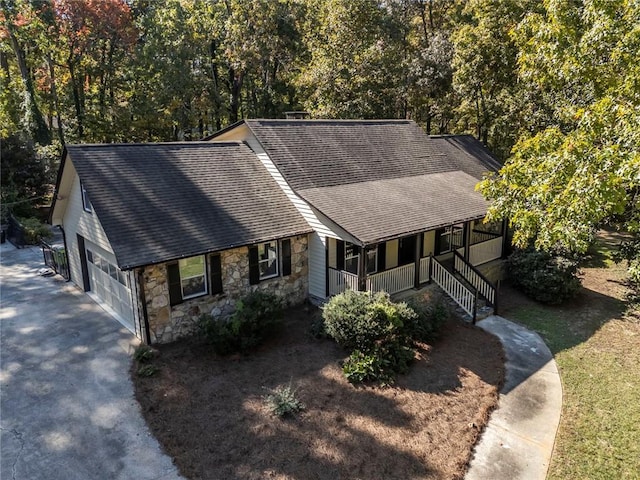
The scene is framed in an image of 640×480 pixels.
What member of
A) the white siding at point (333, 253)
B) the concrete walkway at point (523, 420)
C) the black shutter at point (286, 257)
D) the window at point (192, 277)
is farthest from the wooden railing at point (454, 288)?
the window at point (192, 277)

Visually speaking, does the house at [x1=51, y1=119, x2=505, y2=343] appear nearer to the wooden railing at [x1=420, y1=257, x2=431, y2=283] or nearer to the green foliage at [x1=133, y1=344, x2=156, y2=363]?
the wooden railing at [x1=420, y1=257, x2=431, y2=283]

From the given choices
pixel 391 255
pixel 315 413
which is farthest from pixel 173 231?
pixel 391 255

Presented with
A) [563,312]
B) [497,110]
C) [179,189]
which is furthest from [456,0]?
[179,189]

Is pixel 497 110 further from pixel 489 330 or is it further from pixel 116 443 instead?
pixel 116 443

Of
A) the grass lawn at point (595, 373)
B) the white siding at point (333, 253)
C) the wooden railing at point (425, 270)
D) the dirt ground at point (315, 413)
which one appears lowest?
the grass lawn at point (595, 373)

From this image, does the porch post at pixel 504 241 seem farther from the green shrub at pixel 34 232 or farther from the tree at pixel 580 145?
the green shrub at pixel 34 232
